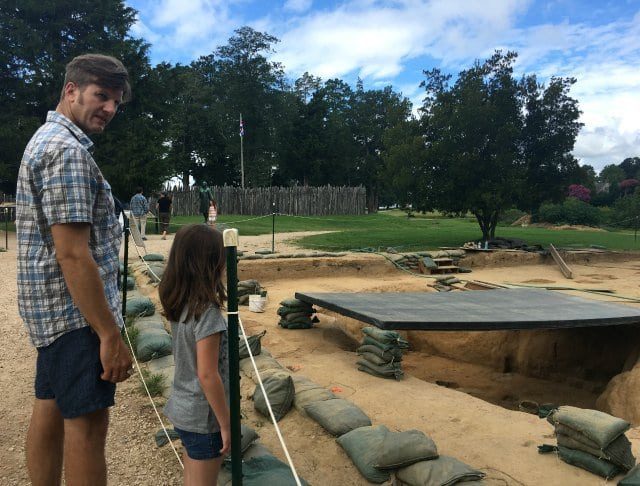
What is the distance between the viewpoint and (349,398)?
4.25 m

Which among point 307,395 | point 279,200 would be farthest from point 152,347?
point 279,200

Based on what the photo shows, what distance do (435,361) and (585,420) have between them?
4.40 metres

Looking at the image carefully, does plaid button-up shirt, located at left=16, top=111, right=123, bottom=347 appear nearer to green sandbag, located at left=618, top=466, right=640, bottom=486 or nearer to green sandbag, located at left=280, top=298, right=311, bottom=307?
green sandbag, located at left=618, top=466, right=640, bottom=486

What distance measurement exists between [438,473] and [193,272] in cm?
161

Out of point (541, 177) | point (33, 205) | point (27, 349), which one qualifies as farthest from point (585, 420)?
point (541, 177)

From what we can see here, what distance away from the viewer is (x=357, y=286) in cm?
1021

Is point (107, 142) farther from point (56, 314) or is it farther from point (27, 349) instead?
point (56, 314)

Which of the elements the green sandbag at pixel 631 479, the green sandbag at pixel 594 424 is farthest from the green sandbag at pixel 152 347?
the green sandbag at pixel 631 479

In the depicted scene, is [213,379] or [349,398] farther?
[349,398]

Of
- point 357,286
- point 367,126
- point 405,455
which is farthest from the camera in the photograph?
point 367,126

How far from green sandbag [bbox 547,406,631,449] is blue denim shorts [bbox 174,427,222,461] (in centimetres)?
206

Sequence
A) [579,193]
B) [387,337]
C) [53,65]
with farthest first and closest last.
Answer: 1. [579,193]
2. [53,65]
3. [387,337]

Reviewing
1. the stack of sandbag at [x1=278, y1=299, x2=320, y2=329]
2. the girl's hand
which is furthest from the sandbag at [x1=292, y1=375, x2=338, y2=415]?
the stack of sandbag at [x1=278, y1=299, x2=320, y2=329]

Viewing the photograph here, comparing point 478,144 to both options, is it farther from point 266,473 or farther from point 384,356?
point 266,473
